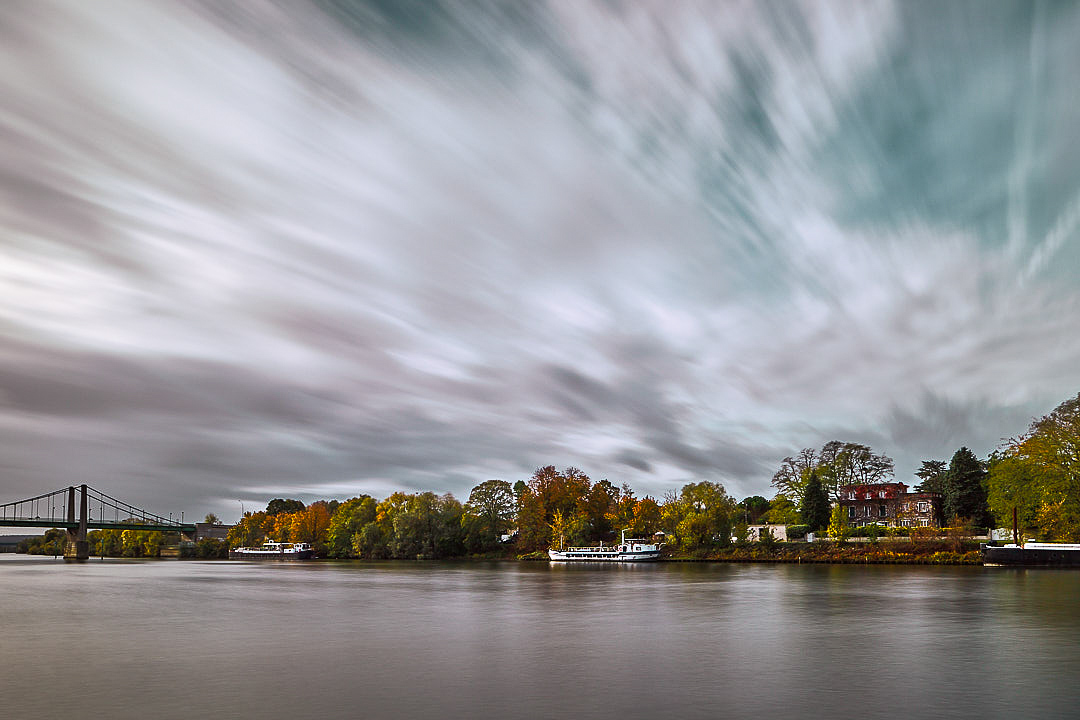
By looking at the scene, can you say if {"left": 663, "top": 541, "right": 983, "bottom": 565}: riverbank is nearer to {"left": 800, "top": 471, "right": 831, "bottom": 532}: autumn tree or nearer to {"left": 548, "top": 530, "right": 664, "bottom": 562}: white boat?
{"left": 548, "top": 530, "right": 664, "bottom": 562}: white boat

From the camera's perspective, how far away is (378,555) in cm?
15350

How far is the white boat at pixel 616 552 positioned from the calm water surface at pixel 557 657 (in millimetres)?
69517

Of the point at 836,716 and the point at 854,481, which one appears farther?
the point at 854,481

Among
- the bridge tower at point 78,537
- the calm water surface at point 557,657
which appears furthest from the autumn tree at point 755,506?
the bridge tower at point 78,537

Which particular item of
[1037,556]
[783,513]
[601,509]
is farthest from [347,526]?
[1037,556]

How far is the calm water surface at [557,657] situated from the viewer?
18.6 metres

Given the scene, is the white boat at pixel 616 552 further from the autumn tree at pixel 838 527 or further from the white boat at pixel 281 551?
the white boat at pixel 281 551

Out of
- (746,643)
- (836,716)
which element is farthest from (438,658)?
(836,716)

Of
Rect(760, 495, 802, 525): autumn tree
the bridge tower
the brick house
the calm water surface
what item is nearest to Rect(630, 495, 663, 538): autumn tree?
Rect(760, 495, 802, 525): autumn tree

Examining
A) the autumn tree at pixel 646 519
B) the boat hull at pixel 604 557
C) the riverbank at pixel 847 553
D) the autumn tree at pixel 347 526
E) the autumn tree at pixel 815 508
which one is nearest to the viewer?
the riverbank at pixel 847 553

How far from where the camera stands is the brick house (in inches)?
5217

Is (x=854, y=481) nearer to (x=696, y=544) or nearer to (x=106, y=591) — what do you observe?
(x=696, y=544)

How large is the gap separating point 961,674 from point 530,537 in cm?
11864

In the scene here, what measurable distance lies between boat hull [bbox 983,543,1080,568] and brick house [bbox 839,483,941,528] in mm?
43969
